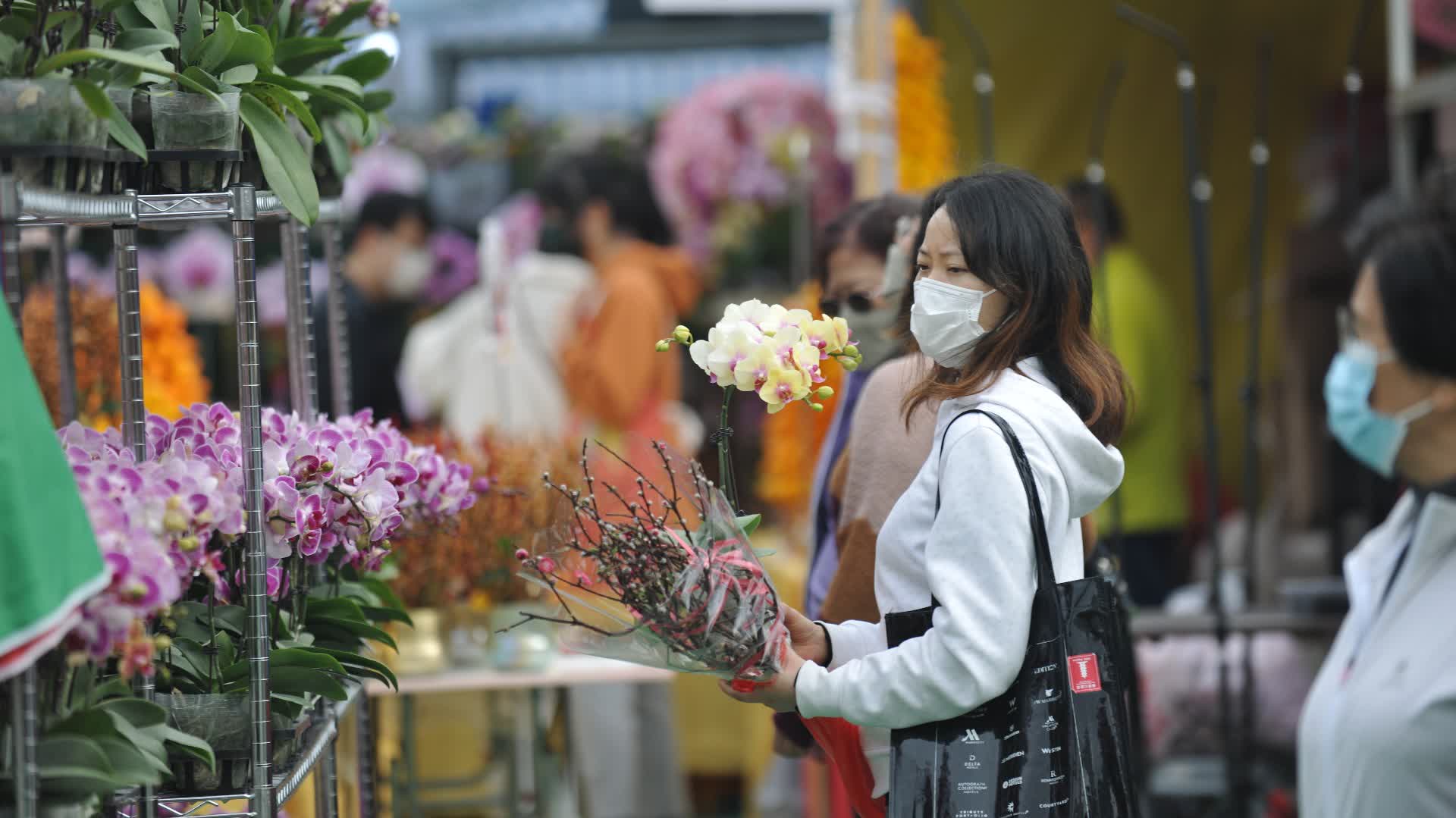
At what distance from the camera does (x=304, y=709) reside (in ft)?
6.25

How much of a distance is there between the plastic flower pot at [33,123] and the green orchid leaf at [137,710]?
1.80 ft

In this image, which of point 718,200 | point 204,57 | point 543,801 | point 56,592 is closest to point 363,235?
point 718,200

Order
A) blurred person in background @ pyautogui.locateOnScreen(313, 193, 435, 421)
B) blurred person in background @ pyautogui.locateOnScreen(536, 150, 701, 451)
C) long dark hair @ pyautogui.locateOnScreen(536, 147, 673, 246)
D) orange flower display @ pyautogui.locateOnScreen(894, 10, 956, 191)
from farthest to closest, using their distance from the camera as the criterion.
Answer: blurred person in background @ pyautogui.locateOnScreen(313, 193, 435, 421) → long dark hair @ pyautogui.locateOnScreen(536, 147, 673, 246) → blurred person in background @ pyautogui.locateOnScreen(536, 150, 701, 451) → orange flower display @ pyautogui.locateOnScreen(894, 10, 956, 191)

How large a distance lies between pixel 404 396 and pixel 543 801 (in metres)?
2.33

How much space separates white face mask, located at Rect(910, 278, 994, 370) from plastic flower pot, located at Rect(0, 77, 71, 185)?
0.95m

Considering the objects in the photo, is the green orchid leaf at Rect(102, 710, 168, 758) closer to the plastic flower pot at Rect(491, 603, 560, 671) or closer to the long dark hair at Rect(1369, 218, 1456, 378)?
the plastic flower pot at Rect(491, 603, 560, 671)

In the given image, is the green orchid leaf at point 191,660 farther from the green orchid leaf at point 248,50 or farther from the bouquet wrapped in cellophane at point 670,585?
the green orchid leaf at point 248,50

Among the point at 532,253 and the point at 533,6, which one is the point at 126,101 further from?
the point at 533,6

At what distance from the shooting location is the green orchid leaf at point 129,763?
151 cm

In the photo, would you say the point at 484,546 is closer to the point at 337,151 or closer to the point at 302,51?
the point at 337,151

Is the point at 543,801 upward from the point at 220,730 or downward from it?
downward

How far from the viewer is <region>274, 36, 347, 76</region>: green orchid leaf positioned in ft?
6.73

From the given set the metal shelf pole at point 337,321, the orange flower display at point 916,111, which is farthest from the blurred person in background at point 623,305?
the metal shelf pole at point 337,321

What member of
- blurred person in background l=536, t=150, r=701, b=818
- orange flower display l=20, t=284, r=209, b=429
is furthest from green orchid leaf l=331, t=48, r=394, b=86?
blurred person in background l=536, t=150, r=701, b=818
